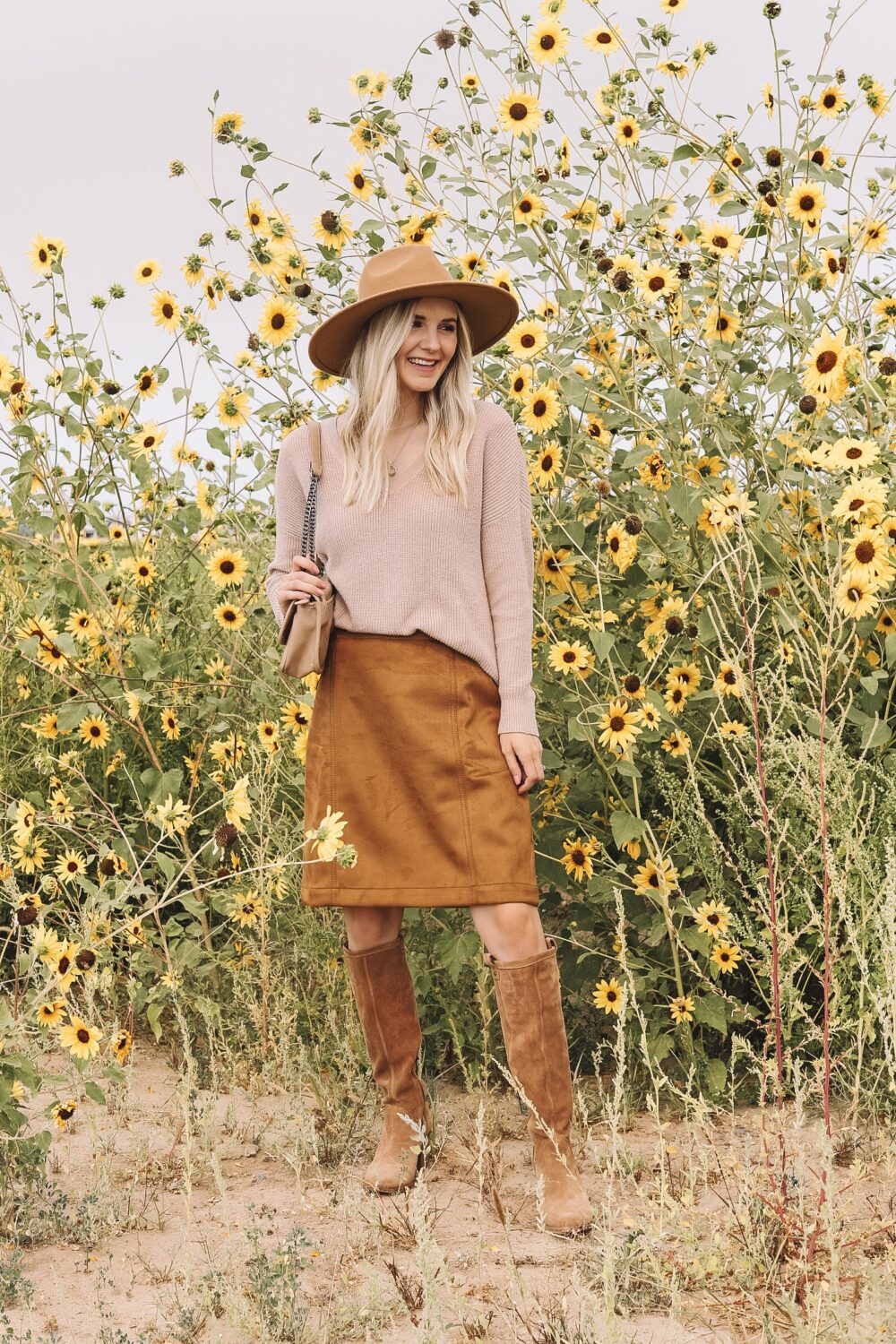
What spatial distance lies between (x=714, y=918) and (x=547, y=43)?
2.30 m

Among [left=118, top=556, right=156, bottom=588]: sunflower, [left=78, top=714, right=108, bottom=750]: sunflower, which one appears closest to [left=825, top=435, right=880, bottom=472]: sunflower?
[left=118, top=556, right=156, bottom=588]: sunflower

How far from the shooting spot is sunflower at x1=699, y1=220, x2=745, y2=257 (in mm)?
3561

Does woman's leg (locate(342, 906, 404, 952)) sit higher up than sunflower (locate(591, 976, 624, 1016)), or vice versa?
woman's leg (locate(342, 906, 404, 952))

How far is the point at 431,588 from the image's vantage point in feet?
9.80

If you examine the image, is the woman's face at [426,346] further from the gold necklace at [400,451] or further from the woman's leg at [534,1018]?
the woman's leg at [534,1018]

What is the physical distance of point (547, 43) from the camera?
3.81 meters

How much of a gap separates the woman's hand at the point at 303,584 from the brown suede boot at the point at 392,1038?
0.80 metres

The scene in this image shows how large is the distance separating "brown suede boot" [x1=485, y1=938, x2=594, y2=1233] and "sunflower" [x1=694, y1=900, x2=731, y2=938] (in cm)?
41

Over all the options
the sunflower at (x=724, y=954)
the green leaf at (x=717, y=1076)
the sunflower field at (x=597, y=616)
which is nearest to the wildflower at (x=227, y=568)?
the sunflower field at (x=597, y=616)

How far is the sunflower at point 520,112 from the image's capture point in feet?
12.4

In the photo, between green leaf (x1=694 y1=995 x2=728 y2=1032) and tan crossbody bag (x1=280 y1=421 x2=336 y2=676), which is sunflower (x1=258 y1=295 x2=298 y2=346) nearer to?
tan crossbody bag (x1=280 y1=421 x2=336 y2=676)

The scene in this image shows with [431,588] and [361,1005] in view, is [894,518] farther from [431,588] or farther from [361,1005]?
[361,1005]

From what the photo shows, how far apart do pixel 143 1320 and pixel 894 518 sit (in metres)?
2.18

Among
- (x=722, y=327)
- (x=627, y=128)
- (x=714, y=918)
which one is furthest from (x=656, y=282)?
(x=714, y=918)
